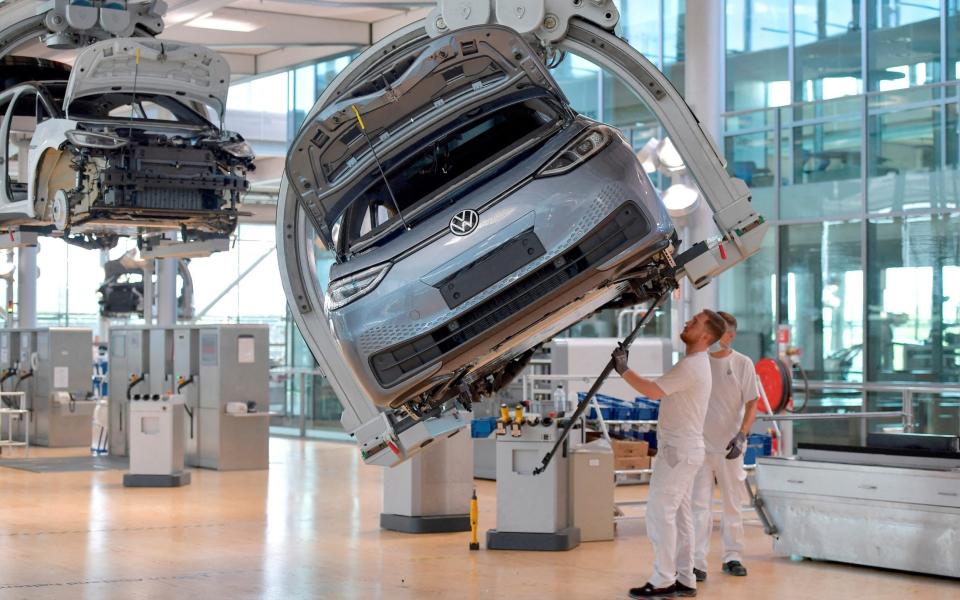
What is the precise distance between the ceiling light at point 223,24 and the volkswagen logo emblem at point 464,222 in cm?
1582

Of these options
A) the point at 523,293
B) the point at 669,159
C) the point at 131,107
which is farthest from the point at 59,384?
the point at 523,293

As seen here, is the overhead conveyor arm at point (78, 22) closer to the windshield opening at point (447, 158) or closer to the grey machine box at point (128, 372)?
the windshield opening at point (447, 158)

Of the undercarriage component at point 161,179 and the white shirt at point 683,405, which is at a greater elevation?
the undercarriage component at point 161,179

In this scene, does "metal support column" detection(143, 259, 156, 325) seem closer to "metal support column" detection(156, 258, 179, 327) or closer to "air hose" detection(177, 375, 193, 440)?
"metal support column" detection(156, 258, 179, 327)

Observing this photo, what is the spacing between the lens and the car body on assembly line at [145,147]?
412 inches

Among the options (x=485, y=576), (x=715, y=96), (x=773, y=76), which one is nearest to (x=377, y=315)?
(x=485, y=576)

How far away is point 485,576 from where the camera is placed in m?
8.52

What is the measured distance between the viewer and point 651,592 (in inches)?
301

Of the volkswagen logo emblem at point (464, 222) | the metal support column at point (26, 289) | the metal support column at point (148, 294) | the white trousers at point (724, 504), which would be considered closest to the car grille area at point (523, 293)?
the volkswagen logo emblem at point (464, 222)

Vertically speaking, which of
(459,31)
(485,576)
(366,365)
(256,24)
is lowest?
(485,576)

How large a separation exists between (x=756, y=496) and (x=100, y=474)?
915cm

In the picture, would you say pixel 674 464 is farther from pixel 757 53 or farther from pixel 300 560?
pixel 757 53

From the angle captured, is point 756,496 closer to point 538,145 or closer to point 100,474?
point 538,145

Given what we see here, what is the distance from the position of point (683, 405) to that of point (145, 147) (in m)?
5.25
